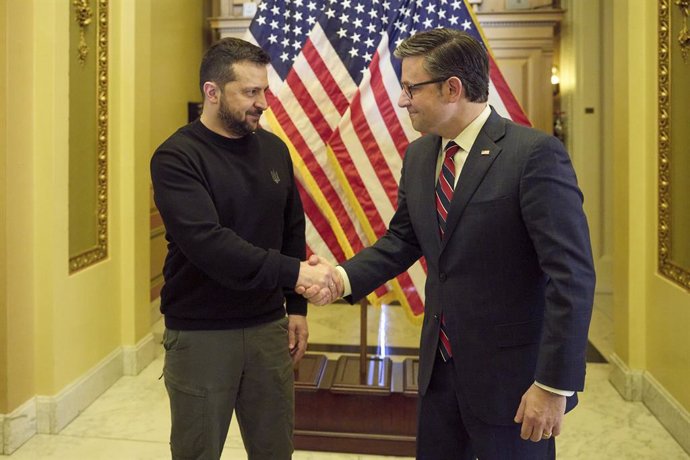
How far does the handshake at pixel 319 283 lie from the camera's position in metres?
1.88

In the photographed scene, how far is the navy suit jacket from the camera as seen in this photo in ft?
4.51

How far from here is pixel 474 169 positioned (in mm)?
1516

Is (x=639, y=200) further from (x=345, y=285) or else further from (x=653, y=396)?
(x=345, y=285)

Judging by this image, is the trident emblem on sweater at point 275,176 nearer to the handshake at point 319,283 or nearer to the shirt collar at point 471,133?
the handshake at point 319,283

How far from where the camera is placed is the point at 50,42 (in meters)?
2.99

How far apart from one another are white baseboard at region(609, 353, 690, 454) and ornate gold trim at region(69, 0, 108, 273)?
124 inches

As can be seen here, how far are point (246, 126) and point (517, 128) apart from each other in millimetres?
788

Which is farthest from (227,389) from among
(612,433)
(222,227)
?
(612,433)

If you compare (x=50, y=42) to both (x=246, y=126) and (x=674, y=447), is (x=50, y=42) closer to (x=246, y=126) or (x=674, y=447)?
(x=246, y=126)

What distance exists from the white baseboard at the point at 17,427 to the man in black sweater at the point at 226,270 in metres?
1.50

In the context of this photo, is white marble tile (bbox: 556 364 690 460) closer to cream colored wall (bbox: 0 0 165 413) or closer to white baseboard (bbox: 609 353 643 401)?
white baseboard (bbox: 609 353 643 401)

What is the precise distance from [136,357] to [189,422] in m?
2.34

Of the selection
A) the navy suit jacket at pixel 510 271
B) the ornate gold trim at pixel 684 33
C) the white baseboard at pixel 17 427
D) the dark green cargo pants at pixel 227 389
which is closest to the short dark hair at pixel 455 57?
the navy suit jacket at pixel 510 271

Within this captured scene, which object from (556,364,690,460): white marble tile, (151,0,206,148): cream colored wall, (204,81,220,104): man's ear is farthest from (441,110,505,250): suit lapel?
(151,0,206,148): cream colored wall
